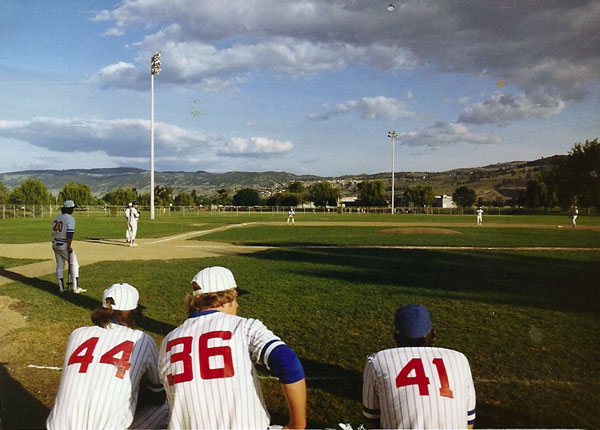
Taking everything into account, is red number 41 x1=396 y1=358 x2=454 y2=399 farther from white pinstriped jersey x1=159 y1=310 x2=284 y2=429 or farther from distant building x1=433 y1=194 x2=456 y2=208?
distant building x1=433 y1=194 x2=456 y2=208


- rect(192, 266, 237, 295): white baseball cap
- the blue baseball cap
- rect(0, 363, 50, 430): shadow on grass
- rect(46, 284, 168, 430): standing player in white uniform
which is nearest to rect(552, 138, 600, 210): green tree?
the blue baseball cap

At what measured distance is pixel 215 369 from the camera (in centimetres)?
206

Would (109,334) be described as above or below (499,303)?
above

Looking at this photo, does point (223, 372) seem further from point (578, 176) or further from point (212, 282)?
point (578, 176)

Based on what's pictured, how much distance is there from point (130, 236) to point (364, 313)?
31.5 feet

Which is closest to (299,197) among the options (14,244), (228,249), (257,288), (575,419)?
(228,249)

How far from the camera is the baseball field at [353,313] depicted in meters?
3.91

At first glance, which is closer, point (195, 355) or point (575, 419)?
point (195, 355)

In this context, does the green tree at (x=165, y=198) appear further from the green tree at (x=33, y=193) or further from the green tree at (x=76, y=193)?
the green tree at (x=76, y=193)

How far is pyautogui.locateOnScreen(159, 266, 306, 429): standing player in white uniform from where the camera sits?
2066mm

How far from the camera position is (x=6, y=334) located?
544 cm

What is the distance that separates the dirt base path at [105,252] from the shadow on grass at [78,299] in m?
0.15

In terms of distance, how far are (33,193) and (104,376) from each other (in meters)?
12.8

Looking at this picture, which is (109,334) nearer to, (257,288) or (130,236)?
(257,288)
